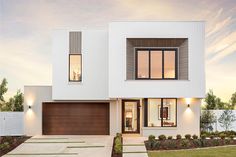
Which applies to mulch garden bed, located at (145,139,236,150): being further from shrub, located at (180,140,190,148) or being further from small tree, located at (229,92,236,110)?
small tree, located at (229,92,236,110)

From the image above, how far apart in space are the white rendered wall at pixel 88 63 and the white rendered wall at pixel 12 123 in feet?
13.3

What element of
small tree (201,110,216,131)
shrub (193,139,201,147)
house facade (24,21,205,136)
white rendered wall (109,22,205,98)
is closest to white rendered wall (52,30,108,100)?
house facade (24,21,205,136)

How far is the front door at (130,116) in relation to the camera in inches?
998

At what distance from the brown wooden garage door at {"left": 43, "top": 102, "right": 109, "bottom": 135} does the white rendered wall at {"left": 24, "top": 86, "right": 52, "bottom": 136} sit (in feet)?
1.29

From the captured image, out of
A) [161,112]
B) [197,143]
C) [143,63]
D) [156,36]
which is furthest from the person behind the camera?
[143,63]

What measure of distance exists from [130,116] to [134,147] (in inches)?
241

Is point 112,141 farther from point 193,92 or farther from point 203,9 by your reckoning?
point 203,9

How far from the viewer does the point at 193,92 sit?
23.1 metres

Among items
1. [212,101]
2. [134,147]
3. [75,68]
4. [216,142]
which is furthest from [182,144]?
[212,101]

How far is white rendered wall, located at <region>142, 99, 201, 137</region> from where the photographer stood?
2361cm

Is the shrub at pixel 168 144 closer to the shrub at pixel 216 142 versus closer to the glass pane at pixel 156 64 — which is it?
the shrub at pixel 216 142

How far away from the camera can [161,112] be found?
2377 cm

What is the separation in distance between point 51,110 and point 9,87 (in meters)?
9.52

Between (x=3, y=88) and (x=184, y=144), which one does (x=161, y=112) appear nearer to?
(x=184, y=144)
